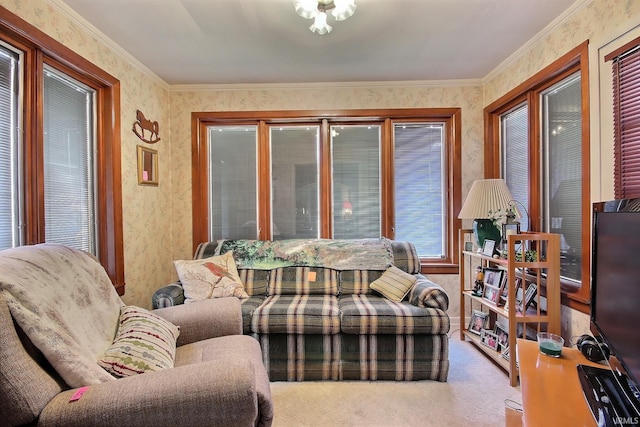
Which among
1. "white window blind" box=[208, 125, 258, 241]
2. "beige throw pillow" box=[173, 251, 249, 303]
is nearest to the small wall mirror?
"white window blind" box=[208, 125, 258, 241]

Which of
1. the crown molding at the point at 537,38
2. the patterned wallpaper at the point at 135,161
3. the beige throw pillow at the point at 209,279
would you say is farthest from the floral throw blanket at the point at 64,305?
the crown molding at the point at 537,38

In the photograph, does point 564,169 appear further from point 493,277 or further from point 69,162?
point 69,162

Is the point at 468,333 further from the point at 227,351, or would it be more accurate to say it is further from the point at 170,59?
the point at 170,59

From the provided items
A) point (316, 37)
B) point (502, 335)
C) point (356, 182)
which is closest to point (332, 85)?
point (316, 37)

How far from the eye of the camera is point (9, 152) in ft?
5.94

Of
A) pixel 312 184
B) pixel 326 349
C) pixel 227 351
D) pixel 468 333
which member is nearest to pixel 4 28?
pixel 227 351

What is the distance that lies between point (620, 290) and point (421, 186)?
2369mm

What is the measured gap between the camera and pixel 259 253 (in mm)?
3000

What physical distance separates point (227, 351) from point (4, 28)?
2.08 meters

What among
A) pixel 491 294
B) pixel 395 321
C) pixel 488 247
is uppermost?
pixel 488 247

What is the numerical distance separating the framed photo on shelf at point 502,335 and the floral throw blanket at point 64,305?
2548 millimetres

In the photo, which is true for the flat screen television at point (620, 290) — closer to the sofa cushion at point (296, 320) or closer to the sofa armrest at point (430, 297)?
the sofa armrest at point (430, 297)

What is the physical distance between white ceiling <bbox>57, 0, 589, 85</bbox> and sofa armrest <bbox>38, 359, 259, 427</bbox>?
6.79 ft

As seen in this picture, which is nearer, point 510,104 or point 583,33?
point 583,33
